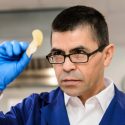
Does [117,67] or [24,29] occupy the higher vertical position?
[24,29]

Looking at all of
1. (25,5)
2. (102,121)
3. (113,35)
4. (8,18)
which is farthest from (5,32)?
(102,121)

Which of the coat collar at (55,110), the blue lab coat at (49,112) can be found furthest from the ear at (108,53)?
the coat collar at (55,110)

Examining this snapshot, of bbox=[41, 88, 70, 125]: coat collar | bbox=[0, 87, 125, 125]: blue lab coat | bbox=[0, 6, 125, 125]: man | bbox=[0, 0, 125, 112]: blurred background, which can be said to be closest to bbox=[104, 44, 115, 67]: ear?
bbox=[0, 6, 125, 125]: man

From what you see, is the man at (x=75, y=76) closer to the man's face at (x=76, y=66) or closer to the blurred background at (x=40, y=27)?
the man's face at (x=76, y=66)

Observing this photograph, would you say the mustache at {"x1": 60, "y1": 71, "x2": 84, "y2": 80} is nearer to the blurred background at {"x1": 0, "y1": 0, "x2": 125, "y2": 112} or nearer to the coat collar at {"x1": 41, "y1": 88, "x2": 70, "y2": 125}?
the coat collar at {"x1": 41, "y1": 88, "x2": 70, "y2": 125}

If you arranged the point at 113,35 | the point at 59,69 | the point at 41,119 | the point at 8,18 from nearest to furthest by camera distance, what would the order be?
the point at 59,69 → the point at 41,119 → the point at 8,18 → the point at 113,35

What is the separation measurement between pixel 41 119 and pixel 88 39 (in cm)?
39

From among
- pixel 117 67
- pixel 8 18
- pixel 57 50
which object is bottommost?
pixel 117 67

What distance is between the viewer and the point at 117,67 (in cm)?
402

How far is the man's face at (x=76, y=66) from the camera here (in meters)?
1.17

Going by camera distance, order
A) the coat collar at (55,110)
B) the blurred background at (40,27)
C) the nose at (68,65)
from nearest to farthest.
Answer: the nose at (68,65) → the coat collar at (55,110) → the blurred background at (40,27)

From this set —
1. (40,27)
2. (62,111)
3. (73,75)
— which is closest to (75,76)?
(73,75)

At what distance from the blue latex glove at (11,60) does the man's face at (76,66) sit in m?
0.18

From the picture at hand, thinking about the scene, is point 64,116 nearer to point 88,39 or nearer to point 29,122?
point 29,122
